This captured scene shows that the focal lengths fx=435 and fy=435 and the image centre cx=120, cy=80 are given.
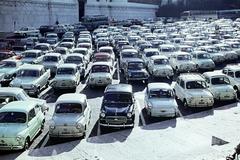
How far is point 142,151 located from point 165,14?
110 m

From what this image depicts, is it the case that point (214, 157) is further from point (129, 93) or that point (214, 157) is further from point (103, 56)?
point (103, 56)

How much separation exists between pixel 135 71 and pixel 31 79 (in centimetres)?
782

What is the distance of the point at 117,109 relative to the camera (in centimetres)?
2100

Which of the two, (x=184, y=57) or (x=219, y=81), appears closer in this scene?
(x=219, y=81)

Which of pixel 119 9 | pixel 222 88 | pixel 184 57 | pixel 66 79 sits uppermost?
pixel 119 9

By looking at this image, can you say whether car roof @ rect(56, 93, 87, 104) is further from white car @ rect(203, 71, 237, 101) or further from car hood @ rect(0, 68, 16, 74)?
car hood @ rect(0, 68, 16, 74)

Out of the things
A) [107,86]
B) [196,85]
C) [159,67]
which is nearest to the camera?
[107,86]

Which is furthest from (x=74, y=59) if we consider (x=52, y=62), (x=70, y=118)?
(x=70, y=118)

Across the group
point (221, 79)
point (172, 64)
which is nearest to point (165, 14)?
point (172, 64)

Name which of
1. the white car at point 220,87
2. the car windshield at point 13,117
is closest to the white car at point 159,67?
the white car at point 220,87

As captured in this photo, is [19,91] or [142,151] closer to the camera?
[142,151]

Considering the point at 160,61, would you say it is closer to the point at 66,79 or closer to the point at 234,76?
the point at 234,76

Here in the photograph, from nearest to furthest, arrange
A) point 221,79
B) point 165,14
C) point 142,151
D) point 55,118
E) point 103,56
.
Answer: point 142,151 → point 55,118 → point 221,79 → point 103,56 → point 165,14

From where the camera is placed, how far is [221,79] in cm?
2670
